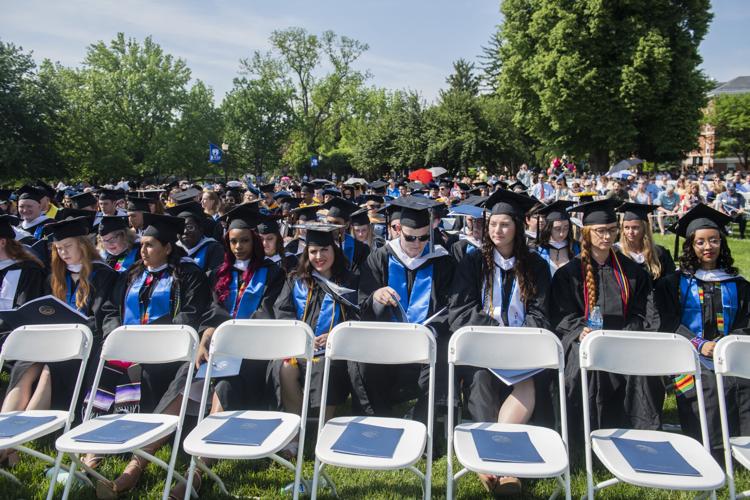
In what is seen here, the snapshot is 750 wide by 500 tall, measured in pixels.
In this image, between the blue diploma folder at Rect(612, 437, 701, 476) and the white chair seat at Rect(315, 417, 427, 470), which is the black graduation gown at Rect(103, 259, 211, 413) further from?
the blue diploma folder at Rect(612, 437, 701, 476)

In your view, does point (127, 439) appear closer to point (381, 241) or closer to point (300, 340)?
point (300, 340)

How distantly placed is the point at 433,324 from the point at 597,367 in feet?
4.05

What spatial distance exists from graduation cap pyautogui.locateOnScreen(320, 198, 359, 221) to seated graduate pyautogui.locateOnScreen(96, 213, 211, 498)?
7.95ft

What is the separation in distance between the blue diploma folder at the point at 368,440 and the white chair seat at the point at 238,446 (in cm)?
28

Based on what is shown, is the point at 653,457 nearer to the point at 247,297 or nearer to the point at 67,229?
the point at 247,297

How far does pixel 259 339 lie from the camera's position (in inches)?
121

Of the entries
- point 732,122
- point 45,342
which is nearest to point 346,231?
point 45,342

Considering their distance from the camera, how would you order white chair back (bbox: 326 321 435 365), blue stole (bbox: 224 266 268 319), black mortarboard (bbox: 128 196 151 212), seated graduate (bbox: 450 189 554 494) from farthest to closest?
black mortarboard (bbox: 128 196 151 212) → blue stole (bbox: 224 266 268 319) → seated graduate (bbox: 450 189 554 494) → white chair back (bbox: 326 321 435 365)

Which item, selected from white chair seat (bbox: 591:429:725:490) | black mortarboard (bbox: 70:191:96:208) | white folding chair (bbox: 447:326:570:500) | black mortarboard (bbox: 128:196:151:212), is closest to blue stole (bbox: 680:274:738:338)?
white chair seat (bbox: 591:429:725:490)

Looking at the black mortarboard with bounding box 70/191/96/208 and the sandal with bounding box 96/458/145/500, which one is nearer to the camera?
the sandal with bounding box 96/458/145/500

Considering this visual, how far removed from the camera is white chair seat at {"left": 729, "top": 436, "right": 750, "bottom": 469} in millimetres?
2422

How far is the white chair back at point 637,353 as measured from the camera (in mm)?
2750

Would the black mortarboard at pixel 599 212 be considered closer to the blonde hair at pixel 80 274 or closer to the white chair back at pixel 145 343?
the white chair back at pixel 145 343

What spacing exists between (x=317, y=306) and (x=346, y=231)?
2.79m
